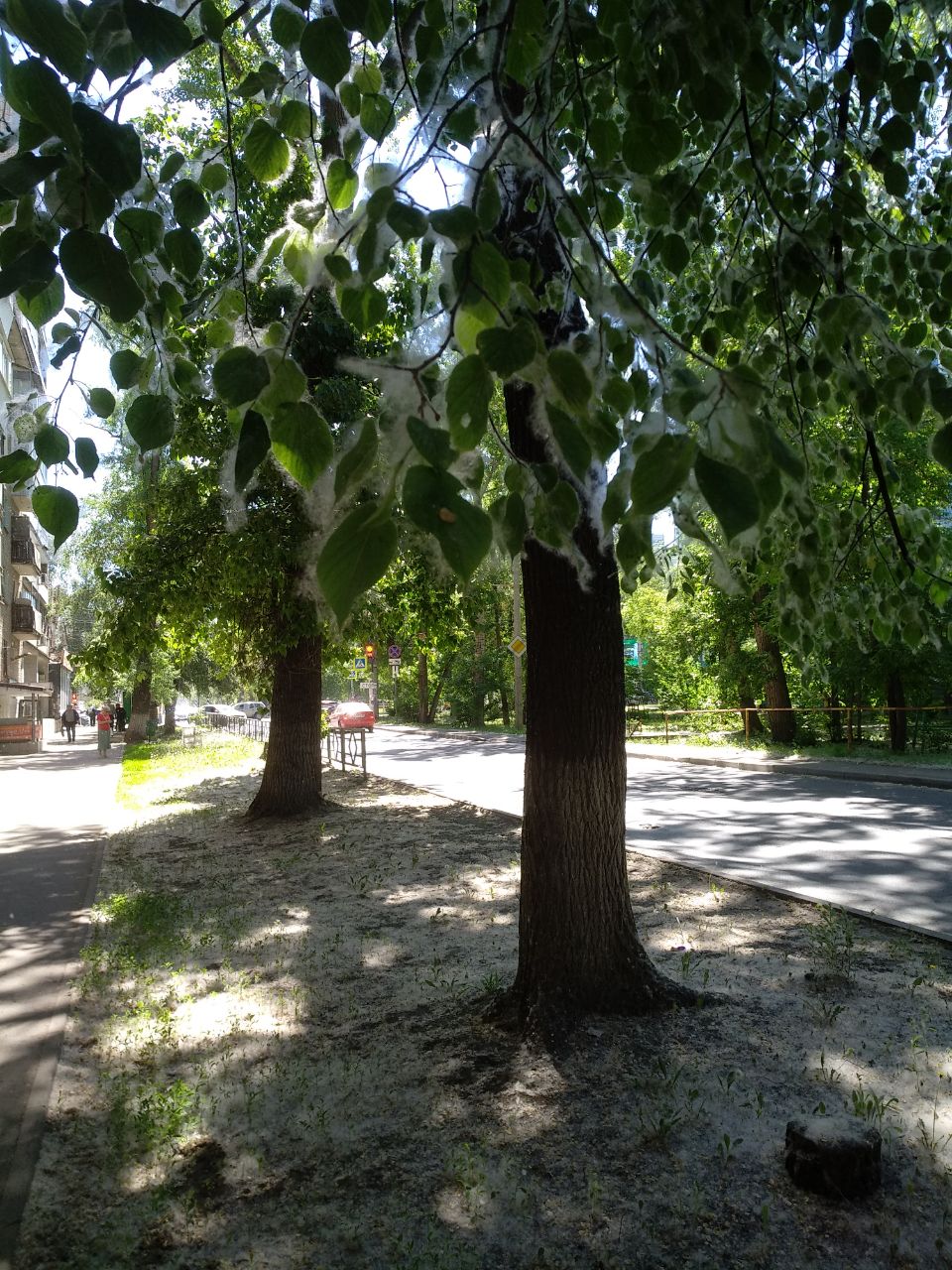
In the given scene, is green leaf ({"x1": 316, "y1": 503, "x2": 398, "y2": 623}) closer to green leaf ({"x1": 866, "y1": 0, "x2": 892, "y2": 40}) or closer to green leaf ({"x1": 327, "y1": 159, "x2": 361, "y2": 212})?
green leaf ({"x1": 327, "y1": 159, "x2": 361, "y2": 212})

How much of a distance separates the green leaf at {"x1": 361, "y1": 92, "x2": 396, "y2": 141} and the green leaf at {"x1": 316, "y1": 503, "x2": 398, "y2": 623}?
148 cm

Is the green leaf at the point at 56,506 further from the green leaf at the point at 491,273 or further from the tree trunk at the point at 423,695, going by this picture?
the tree trunk at the point at 423,695

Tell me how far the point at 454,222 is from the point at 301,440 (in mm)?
361

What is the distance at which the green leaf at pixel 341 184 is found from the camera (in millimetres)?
1891

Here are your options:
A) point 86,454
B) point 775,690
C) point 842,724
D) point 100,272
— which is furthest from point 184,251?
point 775,690

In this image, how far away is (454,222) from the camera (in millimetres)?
1341

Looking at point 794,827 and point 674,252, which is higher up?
point 674,252

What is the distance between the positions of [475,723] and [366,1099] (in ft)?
132

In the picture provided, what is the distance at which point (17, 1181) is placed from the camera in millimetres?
3586

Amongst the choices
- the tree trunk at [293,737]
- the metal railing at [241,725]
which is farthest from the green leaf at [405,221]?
the metal railing at [241,725]

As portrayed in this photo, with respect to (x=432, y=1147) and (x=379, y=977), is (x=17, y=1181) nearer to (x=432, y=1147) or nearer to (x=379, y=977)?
(x=432, y=1147)

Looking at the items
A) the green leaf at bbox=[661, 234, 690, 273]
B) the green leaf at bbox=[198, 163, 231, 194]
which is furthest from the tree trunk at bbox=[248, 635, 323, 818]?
the green leaf at bbox=[661, 234, 690, 273]

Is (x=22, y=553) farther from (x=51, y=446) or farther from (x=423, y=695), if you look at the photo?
(x=51, y=446)


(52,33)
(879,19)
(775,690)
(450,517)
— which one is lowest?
(775,690)
